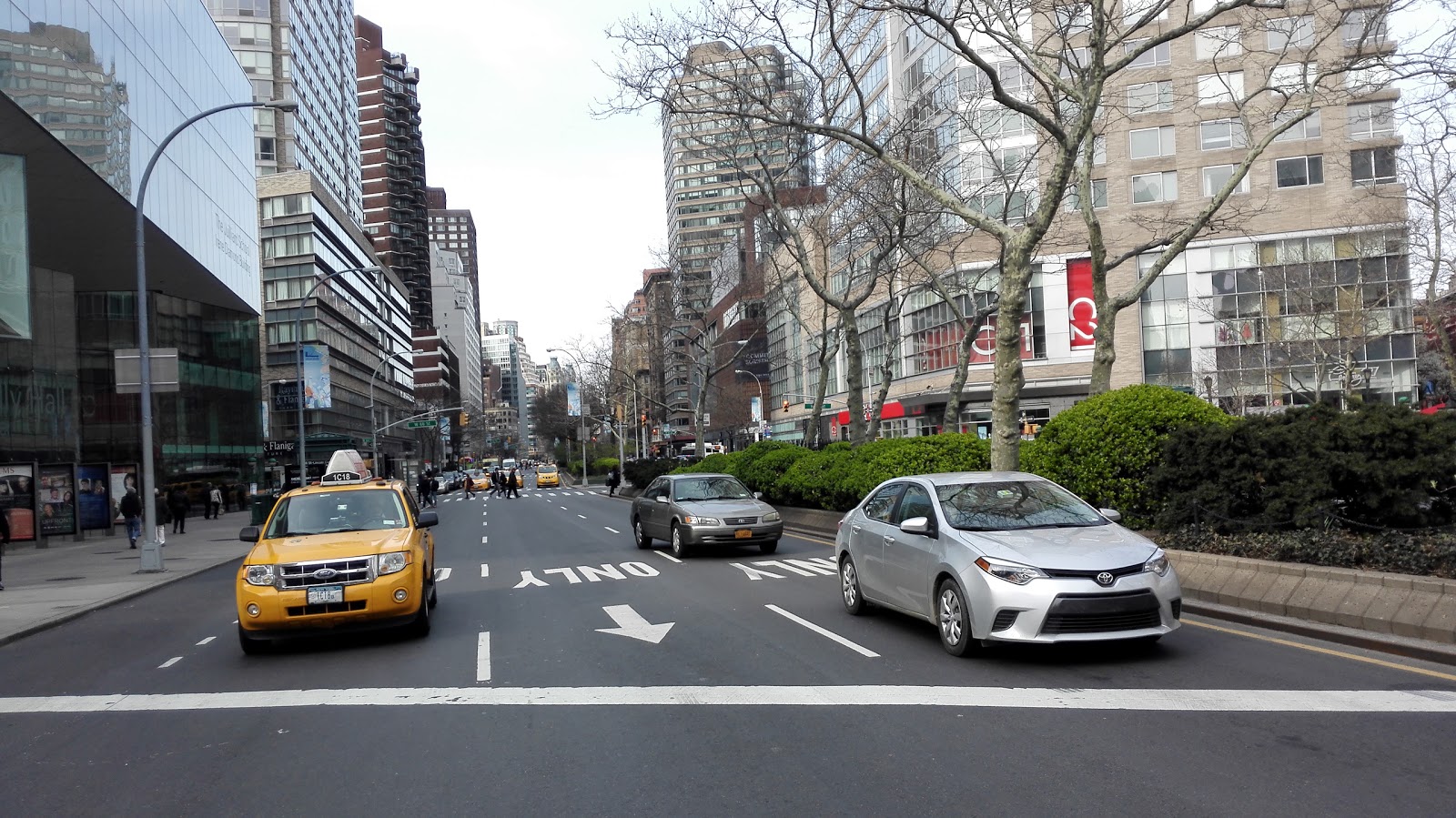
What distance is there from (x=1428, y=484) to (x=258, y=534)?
12007 mm

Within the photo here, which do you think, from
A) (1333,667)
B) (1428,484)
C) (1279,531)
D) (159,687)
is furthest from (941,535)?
(159,687)

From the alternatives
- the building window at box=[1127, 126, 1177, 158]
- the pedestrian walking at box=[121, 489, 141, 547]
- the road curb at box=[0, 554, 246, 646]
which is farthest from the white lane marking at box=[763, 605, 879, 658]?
the building window at box=[1127, 126, 1177, 158]

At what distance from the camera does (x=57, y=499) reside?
31.0m

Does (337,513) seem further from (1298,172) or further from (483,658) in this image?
(1298,172)

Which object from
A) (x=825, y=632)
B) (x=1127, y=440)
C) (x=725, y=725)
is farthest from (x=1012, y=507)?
(x=1127, y=440)

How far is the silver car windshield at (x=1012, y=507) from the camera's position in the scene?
8.83 m

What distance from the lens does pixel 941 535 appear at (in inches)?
346

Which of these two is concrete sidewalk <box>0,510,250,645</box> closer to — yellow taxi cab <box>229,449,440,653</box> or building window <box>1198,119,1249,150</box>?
yellow taxi cab <box>229,449,440,653</box>

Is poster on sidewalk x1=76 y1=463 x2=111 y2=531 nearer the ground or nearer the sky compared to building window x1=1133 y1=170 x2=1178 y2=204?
nearer the ground

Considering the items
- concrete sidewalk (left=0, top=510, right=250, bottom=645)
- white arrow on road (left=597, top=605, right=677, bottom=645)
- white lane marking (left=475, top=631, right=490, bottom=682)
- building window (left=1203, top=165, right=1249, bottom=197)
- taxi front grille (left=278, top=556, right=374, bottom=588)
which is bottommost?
concrete sidewalk (left=0, top=510, right=250, bottom=645)

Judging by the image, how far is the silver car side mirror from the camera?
29.1 feet

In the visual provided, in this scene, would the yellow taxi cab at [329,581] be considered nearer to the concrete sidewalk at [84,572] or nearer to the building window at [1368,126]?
the concrete sidewalk at [84,572]

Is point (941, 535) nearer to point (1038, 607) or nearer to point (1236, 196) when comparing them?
point (1038, 607)

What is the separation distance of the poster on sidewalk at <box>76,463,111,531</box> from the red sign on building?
129 ft
